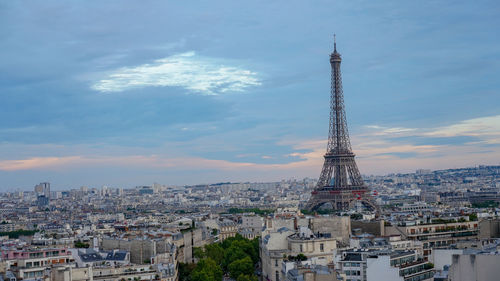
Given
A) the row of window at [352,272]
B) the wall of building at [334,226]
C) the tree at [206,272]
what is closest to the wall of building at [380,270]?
the row of window at [352,272]

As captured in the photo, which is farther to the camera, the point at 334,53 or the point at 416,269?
the point at 334,53

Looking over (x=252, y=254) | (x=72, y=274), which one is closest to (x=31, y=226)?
(x=252, y=254)

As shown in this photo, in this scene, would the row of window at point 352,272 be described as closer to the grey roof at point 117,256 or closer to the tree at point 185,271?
the tree at point 185,271

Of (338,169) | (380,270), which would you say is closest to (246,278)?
(380,270)

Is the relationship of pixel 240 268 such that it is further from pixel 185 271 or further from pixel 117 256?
pixel 117 256

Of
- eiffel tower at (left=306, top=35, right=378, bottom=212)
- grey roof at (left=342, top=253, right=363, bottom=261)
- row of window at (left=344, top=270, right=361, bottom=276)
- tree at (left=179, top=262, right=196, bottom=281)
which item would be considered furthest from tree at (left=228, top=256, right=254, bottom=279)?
eiffel tower at (left=306, top=35, right=378, bottom=212)

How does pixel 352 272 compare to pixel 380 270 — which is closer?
pixel 380 270

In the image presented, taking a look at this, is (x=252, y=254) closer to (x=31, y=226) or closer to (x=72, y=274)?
(x=72, y=274)
